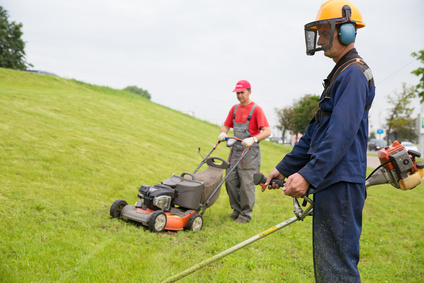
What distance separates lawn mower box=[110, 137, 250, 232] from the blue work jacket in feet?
10.1

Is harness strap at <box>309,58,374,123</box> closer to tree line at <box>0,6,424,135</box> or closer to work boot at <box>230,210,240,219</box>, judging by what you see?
work boot at <box>230,210,240,219</box>

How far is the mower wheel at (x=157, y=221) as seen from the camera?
473cm

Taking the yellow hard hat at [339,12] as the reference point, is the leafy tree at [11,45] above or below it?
above

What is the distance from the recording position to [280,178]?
9.25 ft

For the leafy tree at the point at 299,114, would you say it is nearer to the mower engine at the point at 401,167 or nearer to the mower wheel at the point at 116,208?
the mower wheel at the point at 116,208

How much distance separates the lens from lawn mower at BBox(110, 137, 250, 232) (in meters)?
4.90

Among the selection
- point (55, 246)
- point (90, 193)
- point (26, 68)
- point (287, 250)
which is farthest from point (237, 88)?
point (26, 68)

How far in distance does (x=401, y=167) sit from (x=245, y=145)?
11.7 feet

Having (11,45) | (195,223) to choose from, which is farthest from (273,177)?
(11,45)

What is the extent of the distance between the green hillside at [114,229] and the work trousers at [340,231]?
171cm

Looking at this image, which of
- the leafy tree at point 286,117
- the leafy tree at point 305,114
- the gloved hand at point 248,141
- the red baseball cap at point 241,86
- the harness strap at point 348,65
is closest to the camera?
the harness strap at point 348,65

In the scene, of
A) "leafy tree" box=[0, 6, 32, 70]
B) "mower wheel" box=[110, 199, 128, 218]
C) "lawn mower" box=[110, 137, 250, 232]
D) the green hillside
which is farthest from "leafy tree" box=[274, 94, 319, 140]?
"leafy tree" box=[0, 6, 32, 70]

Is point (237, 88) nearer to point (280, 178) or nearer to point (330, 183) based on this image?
point (280, 178)

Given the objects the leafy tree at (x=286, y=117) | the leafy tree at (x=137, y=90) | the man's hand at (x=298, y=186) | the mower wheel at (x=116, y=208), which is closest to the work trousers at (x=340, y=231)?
the man's hand at (x=298, y=186)
